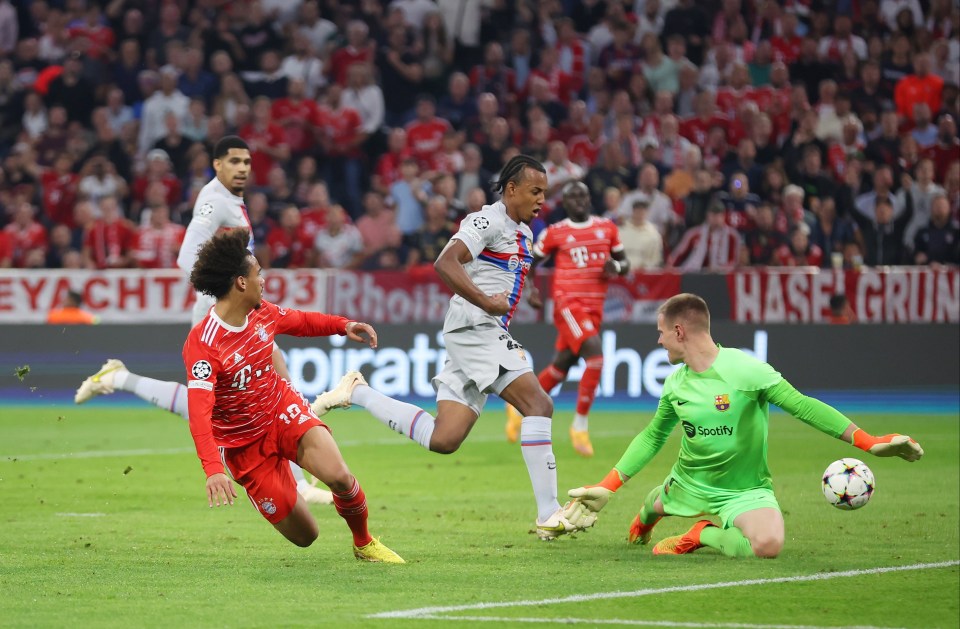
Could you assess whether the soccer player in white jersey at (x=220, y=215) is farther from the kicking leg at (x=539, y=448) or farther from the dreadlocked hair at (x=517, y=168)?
the dreadlocked hair at (x=517, y=168)

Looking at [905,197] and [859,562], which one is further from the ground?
[905,197]

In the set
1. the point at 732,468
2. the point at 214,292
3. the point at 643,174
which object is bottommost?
the point at 732,468

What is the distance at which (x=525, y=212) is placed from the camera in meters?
9.14

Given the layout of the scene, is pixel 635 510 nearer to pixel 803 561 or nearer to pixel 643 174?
pixel 803 561

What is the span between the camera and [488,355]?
9.03m

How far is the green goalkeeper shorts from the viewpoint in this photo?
8.14 m

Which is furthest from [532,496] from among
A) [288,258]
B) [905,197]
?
[905,197]

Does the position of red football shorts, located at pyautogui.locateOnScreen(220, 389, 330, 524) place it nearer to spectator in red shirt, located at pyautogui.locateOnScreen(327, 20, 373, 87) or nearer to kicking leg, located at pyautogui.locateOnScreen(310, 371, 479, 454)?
kicking leg, located at pyautogui.locateOnScreen(310, 371, 479, 454)

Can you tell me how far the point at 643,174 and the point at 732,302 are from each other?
8.28ft

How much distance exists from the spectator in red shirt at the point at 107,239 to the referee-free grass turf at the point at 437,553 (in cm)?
540

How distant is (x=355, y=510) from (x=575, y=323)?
6.57 meters

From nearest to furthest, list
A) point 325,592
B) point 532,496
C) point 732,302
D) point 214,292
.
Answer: point 325,592 → point 214,292 → point 532,496 → point 732,302

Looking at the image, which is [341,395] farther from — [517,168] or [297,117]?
[297,117]

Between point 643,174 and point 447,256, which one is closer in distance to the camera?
point 447,256
